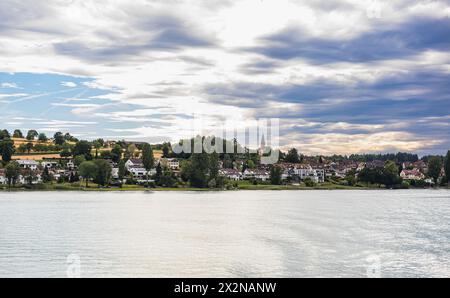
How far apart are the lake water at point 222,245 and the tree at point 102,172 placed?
68.8 meters

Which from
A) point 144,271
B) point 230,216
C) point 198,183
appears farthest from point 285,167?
point 144,271

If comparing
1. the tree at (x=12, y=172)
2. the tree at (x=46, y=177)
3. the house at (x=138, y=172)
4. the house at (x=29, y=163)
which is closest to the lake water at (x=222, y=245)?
the tree at (x=12, y=172)

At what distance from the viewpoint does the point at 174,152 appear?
194 metres

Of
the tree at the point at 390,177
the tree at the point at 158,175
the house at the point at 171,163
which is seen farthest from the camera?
the tree at the point at 390,177

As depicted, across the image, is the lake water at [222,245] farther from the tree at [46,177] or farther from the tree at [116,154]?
the tree at [116,154]

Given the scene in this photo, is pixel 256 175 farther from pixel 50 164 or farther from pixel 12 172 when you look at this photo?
pixel 12 172

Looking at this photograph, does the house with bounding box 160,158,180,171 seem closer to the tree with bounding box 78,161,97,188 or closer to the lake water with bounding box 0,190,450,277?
the tree with bounding box 78,161,97,188

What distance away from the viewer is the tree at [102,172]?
446 feet

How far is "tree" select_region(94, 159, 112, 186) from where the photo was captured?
13588cm

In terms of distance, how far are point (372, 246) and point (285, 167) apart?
157339 mm

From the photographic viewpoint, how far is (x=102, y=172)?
136375 mm

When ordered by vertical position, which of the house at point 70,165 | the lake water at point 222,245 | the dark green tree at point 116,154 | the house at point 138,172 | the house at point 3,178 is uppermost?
the dark green tree at point 116,154

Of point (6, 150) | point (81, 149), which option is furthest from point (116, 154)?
point (6, 150)
